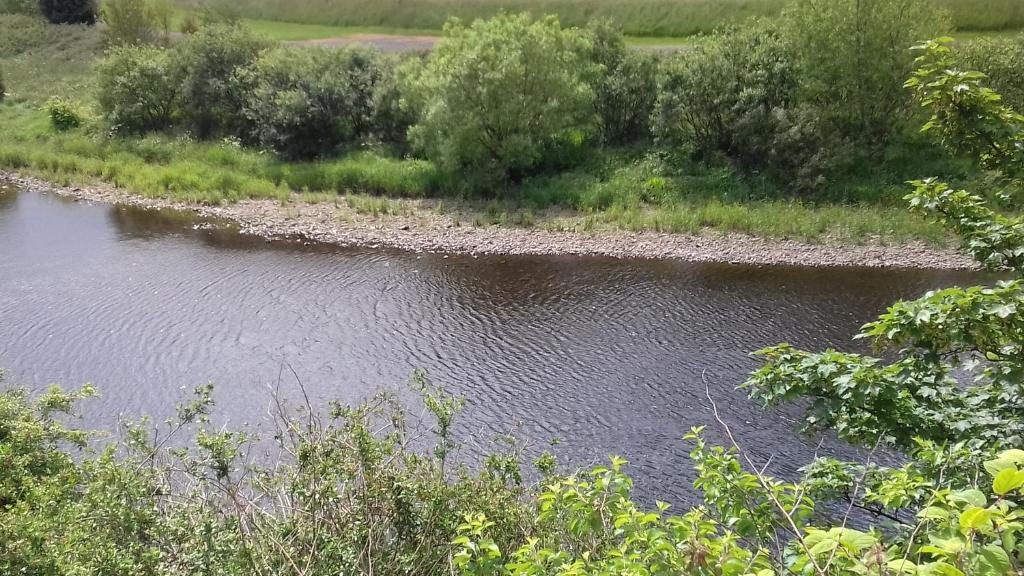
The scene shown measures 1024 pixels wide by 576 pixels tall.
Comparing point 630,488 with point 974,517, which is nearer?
point 974,517

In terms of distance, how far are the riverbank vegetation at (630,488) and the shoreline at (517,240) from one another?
18.4m

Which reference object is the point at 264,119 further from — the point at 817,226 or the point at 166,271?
the point at 817,226

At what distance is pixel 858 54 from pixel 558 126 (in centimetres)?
1210

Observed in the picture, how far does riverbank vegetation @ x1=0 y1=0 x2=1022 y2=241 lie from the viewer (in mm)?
27578

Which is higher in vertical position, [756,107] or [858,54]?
[858,54]

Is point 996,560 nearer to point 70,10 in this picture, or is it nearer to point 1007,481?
point 1007,481

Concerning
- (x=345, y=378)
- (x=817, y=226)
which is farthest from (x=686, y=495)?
(x=817, y=226)

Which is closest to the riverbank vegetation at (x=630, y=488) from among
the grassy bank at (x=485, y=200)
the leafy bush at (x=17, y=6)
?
the grassy bank at (x=485, y=200)

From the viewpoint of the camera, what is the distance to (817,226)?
2622 cm

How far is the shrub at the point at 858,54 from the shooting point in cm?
2694

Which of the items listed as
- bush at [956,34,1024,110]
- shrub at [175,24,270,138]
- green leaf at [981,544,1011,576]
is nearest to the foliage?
bush at [956,34,1024,110]

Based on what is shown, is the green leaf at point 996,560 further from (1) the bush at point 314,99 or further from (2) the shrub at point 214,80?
(2) the shrub at point 214,80

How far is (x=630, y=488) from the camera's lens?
5.34m

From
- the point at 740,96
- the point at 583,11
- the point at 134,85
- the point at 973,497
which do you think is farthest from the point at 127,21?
the point at 973,497
